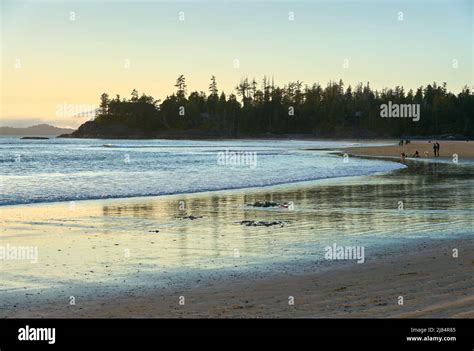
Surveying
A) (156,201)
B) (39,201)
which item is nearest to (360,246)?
(156,201)

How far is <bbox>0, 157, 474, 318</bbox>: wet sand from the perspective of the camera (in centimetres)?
741

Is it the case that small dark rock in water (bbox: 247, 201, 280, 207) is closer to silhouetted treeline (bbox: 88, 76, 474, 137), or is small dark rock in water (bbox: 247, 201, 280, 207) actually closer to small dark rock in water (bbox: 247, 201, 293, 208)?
small dark rock in water (bbox: 247, 201, 293, 208)

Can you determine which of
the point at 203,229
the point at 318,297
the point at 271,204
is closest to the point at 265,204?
the point at 271,204

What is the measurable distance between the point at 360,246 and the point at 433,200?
856 centimetres

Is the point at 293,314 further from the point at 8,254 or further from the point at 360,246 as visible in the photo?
the point at 8,254

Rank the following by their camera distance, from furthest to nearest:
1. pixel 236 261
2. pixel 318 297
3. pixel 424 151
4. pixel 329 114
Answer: pixel 329 114, pixel 424 151, pixel 236 261, pixel 318 297

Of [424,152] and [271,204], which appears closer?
[271,204]

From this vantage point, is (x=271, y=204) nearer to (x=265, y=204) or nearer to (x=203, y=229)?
(x=265, y=204)

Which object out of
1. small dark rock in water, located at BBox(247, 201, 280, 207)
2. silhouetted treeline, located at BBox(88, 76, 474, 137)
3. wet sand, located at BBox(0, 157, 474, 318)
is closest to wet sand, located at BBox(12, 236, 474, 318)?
wet sand, located at BBox(0, 157, 474, 318)

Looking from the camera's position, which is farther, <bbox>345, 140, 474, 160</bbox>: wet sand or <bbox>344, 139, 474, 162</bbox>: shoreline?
<bbox>345, 140, 474, 160</bbox>: wet sand

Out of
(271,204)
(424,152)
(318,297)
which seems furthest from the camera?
(424,152)

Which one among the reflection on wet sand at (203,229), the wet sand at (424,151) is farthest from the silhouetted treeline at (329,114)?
the reflection on wet sand at (203,229)

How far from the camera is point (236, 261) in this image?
1034 centimetres
